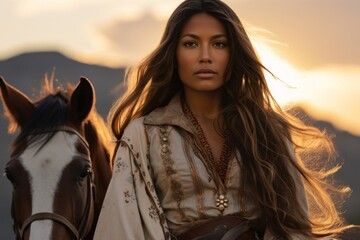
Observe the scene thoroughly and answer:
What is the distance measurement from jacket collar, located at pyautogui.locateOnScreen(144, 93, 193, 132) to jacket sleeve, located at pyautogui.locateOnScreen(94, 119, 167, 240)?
0.67 feet

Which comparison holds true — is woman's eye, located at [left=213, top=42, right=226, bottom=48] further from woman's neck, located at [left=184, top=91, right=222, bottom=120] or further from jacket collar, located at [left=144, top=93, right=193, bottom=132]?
jacket collar, located at [left=144, top=93, right=193, bottom=132]

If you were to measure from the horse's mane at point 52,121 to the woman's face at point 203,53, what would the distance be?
53 centimetres

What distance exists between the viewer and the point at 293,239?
14.7 feet

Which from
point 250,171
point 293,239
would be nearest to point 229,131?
point 250,171

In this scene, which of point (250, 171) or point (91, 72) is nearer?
point (250, 171)

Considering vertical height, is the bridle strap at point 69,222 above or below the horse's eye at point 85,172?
below

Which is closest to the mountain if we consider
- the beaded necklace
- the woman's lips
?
the beaded necklace

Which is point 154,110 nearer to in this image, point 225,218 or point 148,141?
point 148,141

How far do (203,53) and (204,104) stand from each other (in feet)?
1.11

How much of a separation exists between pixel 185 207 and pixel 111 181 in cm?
38

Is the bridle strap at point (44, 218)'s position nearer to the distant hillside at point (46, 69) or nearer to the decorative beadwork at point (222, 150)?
the decorative beadwork at point (222, 150)

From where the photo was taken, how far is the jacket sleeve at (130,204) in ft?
14.2

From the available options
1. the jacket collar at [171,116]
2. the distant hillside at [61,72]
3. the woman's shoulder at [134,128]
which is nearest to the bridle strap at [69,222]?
the woman's shoulder at [134,128]

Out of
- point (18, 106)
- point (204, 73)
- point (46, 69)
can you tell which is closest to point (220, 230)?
point (204, 73)
